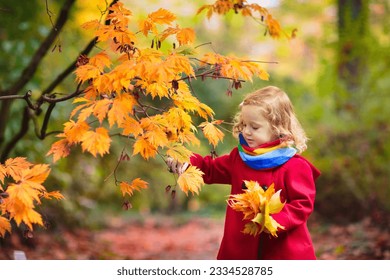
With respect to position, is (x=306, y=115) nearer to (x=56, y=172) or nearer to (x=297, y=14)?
(x=56, y=172)

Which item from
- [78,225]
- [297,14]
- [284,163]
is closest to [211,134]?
[284,163]

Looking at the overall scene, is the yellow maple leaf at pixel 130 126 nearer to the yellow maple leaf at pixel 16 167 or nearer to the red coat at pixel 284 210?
the yellow maple leaf at pixel 16 167

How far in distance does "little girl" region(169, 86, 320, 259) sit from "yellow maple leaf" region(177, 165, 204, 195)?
0.29 meters

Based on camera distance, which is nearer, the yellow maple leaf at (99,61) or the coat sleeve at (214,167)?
the yellow maple leaf at (99,61)

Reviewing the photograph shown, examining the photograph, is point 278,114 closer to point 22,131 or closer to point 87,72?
point 87,72

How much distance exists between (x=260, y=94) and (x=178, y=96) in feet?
1.42

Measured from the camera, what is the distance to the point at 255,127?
2762 mm

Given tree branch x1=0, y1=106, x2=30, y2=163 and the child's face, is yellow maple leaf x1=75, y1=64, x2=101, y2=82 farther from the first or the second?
tree branch x1=0, y1=106, x2=30, y2=163

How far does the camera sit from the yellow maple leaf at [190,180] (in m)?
2.54

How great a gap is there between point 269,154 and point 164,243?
5.53m

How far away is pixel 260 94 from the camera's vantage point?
2822 mm

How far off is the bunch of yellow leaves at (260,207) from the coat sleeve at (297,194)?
7cm

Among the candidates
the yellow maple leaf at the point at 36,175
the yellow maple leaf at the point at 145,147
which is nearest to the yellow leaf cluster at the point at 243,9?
the yellow maple leaf at the point at 145,147
